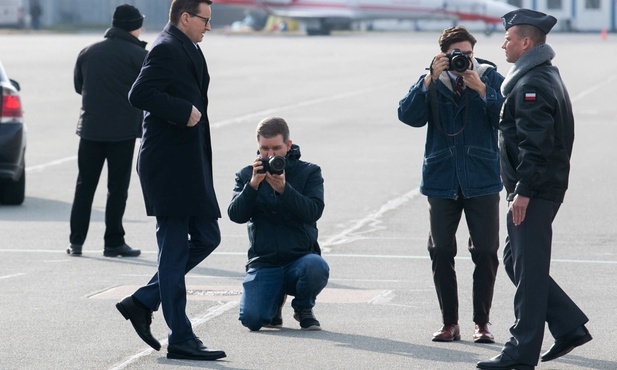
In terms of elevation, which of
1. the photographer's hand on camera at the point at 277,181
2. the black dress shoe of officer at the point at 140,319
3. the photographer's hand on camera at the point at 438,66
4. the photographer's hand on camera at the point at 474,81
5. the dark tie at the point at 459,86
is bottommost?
the black dress shoe of officer at the point at 140,319

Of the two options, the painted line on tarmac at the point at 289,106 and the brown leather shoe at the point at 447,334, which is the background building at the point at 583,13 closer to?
the painted line on tarmac at the point at 289,106

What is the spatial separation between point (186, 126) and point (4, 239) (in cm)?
531

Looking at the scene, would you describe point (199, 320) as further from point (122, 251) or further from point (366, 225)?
point (366, 225)

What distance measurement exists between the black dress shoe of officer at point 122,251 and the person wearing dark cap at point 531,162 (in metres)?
4.69

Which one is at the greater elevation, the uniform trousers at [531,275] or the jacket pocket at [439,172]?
the jacket pocket at [439,172]

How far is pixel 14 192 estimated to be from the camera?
14648 mm

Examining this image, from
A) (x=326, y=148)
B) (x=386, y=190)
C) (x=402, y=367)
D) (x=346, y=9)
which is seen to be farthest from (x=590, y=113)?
(x=346, y=9)

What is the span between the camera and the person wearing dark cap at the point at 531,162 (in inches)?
266

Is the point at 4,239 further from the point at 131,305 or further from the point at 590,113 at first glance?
the point at 590,113

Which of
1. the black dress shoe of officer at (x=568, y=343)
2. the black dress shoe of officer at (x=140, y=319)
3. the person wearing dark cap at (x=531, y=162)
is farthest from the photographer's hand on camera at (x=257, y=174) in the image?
the black dress shoe of officer at (x=568, y=343)

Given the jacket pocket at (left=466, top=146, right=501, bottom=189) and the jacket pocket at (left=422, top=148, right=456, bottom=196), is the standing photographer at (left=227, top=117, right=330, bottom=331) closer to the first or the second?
the jacket pocket at (left=422, top=148, right=456, bottom=196)

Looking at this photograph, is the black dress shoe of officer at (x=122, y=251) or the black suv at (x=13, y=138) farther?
the black suv at (x=13, y=138)

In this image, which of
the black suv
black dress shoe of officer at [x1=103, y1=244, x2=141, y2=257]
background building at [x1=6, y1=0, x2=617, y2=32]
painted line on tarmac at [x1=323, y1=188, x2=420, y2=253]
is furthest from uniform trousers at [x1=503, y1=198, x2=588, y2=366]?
background building at [x1=6, y1=0, x2=617, y2=32]

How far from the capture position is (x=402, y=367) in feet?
23.7
